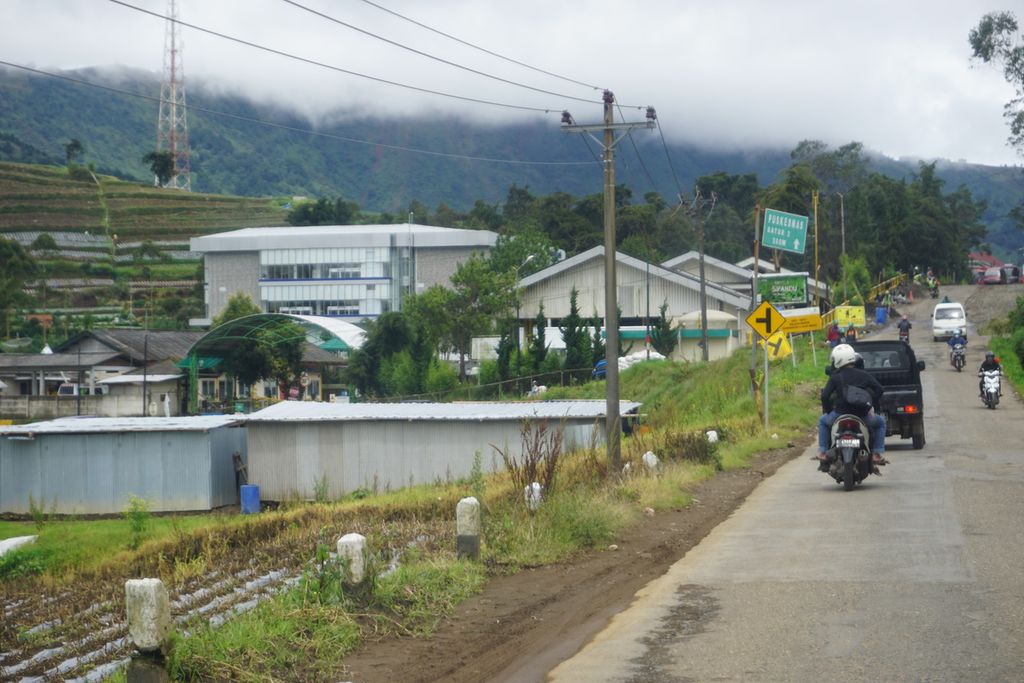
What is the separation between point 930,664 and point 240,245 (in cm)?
9499

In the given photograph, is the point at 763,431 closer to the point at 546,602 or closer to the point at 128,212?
the point at 546,602

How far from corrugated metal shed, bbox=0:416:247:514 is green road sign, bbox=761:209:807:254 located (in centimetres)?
2170

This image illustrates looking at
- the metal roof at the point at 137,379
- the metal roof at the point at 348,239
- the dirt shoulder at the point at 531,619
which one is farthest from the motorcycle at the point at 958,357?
the metal roof at the point at 348,239

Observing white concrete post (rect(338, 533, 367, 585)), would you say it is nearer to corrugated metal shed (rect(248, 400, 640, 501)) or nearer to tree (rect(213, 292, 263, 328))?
corrugated metal shed (rect(248, 400, 640, 501))

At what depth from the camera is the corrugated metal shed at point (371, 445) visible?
34.8 m

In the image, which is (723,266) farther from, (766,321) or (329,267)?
(766,321)

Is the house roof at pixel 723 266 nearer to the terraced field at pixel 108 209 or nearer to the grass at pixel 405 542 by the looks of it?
the grass at pixel 405 542

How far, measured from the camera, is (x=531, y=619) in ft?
31.1

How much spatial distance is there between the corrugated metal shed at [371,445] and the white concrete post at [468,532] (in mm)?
22692

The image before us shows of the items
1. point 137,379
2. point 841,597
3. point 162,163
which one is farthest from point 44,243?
point 841,597

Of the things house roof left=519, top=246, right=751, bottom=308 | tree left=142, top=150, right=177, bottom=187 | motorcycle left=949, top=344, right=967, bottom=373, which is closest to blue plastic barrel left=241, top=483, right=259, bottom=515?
motorcycle left=949, top=344, right=967, bottom=373

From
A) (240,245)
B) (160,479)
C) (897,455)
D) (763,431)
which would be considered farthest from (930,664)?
(240,245)

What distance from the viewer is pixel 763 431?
27578 millimetres

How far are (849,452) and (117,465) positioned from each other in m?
26.3
